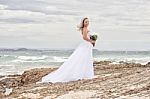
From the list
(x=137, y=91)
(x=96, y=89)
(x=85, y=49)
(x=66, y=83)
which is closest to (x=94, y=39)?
(x=85, y=49)

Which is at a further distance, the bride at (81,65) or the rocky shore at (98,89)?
the bride at (81,65)

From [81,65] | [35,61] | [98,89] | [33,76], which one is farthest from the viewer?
[35,61]

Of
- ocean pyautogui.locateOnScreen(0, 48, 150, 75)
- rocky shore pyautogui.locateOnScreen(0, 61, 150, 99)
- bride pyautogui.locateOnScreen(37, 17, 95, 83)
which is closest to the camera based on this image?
rocky shore pyautogui.locateOnScreen(0, 61, 150, 99)

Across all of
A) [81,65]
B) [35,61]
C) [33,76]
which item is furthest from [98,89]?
[35,61]

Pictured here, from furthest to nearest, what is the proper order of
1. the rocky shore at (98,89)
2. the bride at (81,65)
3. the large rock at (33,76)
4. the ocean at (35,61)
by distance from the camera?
the ocean at (35,61) → the large rock at (33,76) → the bride at (81,65) → the rocky shore at (98,89)

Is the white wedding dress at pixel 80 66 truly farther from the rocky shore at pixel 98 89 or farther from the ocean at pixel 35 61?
the ocean at pixel 35 61

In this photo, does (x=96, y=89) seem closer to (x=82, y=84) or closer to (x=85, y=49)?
(x=82, y=84)

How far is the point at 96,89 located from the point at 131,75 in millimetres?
2074

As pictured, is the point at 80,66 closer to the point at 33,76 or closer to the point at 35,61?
the point at 33,76

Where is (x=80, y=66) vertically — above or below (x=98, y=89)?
above

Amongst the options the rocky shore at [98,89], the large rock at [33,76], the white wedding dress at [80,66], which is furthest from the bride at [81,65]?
the large rock at [33,76]

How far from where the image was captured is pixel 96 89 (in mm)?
13734

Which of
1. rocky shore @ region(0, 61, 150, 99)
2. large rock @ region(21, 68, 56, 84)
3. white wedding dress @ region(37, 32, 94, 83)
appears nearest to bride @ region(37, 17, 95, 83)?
white wedding dress @ region(37, 32, 94, 83)

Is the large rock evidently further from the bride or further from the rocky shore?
the rocky shore
